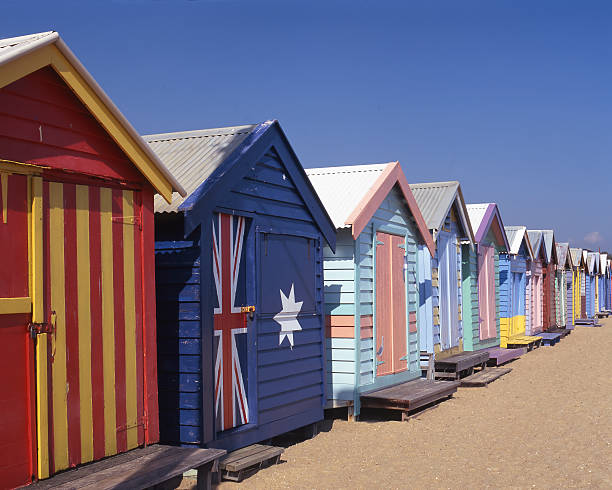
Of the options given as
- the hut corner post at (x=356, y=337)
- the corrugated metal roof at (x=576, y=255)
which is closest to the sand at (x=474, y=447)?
the hut corner post at (x=356, y=337)

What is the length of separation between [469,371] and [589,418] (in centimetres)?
509

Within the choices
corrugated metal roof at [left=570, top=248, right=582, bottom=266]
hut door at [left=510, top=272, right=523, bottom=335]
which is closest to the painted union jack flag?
hut door at [left=510, top=272, right=523, bottom=335]

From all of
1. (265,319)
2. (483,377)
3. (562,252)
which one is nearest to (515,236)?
(483,377)

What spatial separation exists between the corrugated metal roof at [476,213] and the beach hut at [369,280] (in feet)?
18.4

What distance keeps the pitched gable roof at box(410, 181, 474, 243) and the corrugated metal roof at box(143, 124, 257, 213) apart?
7.16 meters

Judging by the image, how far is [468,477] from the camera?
7340 millimetres

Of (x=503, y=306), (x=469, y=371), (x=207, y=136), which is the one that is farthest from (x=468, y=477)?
(x=503, y=306)

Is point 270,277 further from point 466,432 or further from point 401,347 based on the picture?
point 401,347

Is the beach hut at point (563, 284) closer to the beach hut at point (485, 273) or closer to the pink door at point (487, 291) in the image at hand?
the beach hut at point (485, 273)

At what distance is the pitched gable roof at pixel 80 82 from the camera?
4840 mm

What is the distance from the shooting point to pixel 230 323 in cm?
750

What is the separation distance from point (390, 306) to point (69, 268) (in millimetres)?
7213

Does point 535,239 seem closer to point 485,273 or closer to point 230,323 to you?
point 485,273

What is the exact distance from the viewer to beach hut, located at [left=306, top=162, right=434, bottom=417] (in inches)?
417
